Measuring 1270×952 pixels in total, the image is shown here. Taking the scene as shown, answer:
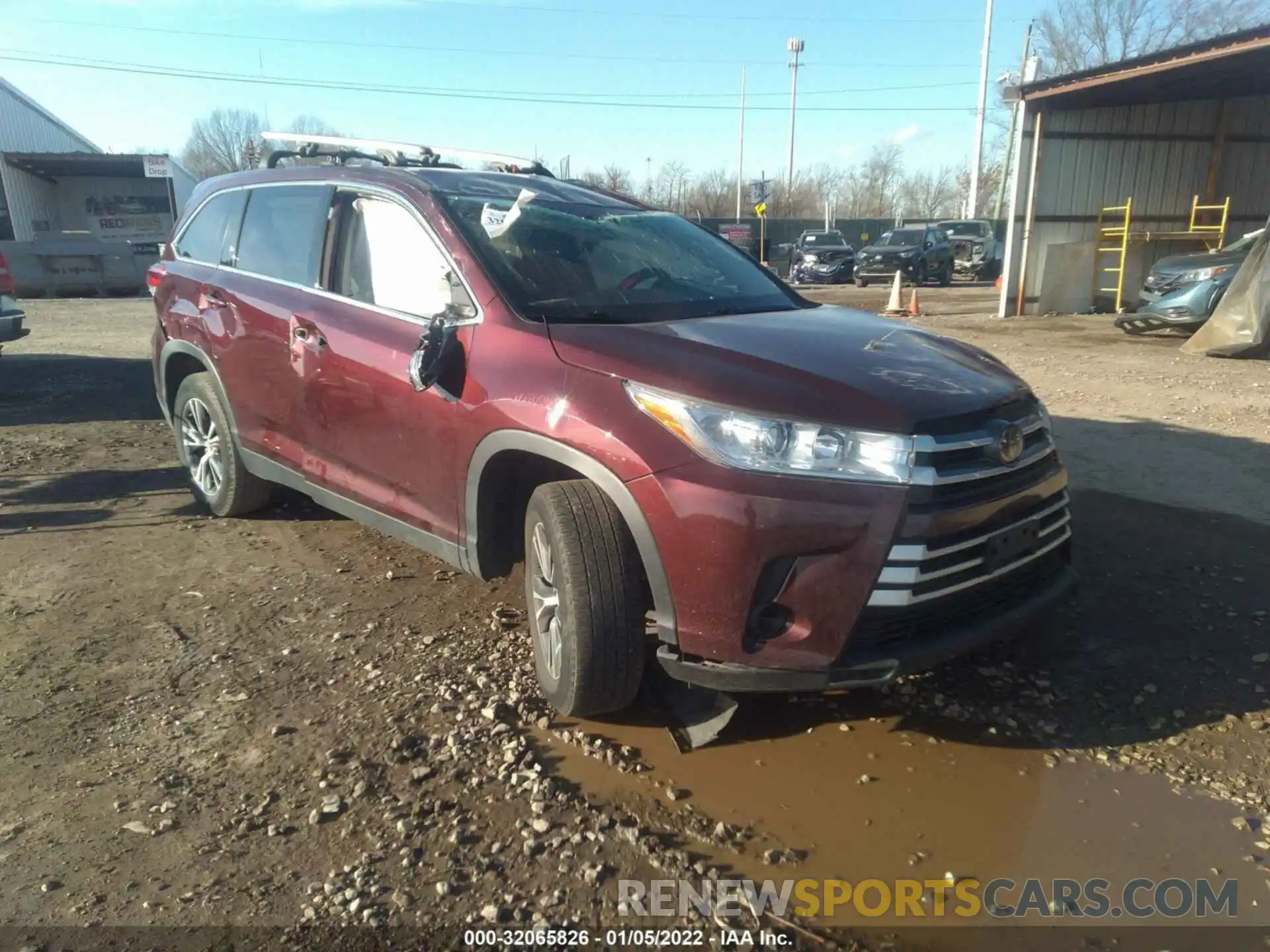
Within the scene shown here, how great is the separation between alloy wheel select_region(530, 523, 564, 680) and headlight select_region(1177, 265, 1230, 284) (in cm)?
1184

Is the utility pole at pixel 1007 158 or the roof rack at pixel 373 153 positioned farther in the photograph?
the utility pole at pixel 1007 158

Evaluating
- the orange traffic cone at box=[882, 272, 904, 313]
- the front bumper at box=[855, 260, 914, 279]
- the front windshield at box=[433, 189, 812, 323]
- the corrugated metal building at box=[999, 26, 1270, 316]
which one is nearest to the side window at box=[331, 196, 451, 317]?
the front windshield at box=[433, 189, 812, 323]

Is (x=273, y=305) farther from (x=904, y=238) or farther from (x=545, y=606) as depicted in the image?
(x=904, y=238)

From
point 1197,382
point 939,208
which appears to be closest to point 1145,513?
point 1197,382

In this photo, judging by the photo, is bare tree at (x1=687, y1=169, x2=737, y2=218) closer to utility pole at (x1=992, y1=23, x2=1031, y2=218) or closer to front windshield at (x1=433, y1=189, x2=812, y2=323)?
utility pole at (x1=992, y1=23, x2=1031, y2=218)

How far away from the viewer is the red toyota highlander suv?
256 centimetres

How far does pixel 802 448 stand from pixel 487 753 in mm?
1385

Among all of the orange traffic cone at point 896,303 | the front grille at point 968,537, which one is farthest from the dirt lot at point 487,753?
the orange traffic cone at point 896,303

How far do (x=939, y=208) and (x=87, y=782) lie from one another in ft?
267

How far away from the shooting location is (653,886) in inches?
92.4

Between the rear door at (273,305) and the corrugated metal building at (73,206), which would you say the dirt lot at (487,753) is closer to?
the rear door at (273,305)

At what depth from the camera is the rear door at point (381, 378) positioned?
11.1ft

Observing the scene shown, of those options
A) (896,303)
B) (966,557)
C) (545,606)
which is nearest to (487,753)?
(545,606)

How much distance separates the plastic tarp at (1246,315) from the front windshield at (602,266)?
27.9 ft
